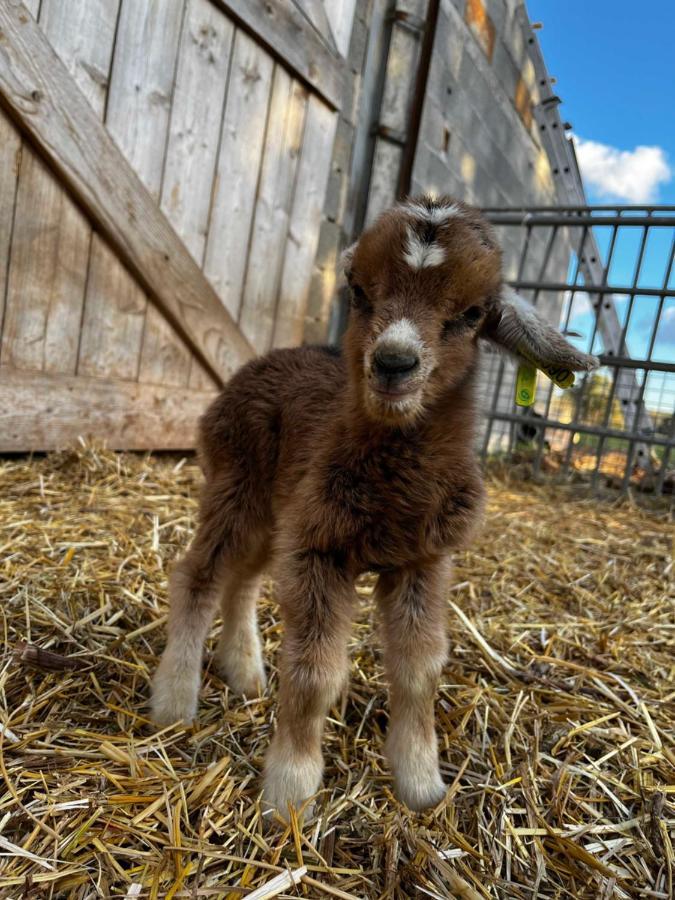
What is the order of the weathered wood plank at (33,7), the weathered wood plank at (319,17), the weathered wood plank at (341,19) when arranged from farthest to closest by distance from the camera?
the weathered wood plank at (341,19) → the weathered wood plank at (319,17) → the weathered wood plank at (33,7)

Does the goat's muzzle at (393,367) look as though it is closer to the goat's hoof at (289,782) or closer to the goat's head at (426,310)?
the goat's head at (426,310)

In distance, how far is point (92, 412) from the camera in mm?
4113

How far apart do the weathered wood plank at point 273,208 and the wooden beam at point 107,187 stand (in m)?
0.26

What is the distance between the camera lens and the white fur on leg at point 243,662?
7.55 ft

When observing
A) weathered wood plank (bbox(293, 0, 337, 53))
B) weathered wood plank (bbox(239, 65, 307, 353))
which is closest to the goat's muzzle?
weathered wood plank (bbox(239, 65, 307, 353))

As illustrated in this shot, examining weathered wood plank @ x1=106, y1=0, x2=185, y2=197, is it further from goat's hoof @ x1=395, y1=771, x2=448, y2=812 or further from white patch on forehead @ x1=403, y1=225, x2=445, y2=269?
goat's hoof @ x1=395, y1=771, x2=448, y2=812

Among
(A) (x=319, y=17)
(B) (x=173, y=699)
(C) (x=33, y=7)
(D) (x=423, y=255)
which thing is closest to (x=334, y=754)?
(B) (x=173, y=699)

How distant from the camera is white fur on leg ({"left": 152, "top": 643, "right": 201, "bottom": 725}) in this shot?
2.06 meters

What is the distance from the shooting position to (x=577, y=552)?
412cm

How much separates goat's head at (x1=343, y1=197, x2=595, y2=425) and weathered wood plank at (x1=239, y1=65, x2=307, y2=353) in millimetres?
3148

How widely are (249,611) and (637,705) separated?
57.6 inches

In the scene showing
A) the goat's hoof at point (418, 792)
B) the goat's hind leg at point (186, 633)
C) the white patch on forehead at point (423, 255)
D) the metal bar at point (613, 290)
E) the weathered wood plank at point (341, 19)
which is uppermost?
the weathered wood plank at point (341, 19)

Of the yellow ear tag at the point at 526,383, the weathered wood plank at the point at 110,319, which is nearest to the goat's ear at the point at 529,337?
the yellow ear tag at the point at 526,383

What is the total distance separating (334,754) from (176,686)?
1.82 feet
